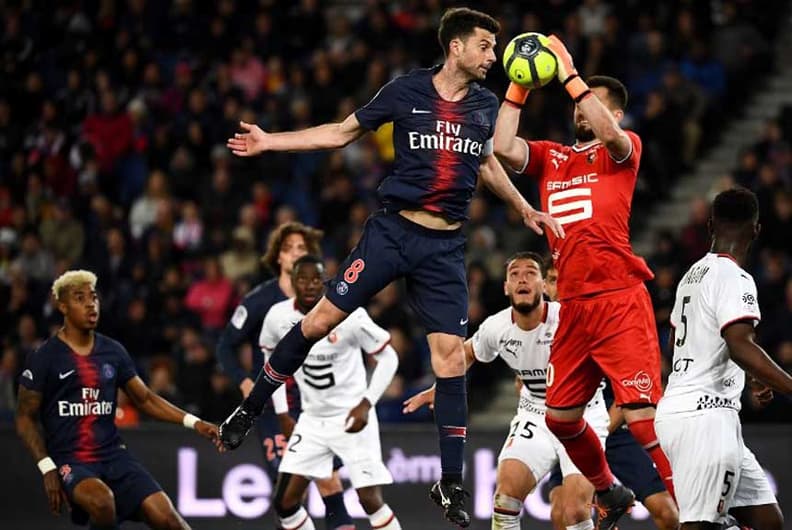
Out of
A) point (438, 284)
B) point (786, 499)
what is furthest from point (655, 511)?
point (786, 499)

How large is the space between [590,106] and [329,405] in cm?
342

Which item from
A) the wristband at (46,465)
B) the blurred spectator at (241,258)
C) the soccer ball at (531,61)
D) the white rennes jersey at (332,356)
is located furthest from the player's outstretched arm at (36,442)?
the blurred spectator at (241,258)

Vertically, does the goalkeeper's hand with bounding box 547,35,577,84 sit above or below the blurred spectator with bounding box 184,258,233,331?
above

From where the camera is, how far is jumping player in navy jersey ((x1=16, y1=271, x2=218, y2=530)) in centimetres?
934

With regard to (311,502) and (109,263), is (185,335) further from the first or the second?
(311,502)

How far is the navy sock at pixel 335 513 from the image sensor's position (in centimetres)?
1046

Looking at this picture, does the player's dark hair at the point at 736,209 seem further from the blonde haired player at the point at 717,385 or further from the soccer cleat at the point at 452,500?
the soccer cleat at the point at 452,500

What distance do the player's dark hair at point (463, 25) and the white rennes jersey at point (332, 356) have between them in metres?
2.93

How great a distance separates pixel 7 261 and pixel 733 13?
897cm

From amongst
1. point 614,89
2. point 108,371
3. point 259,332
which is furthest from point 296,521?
point 614,89

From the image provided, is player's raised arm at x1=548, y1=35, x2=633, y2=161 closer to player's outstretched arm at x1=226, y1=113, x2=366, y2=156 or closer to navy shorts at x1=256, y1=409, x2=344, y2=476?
player's outstretched arm at x1=226, y1=113, x2=366, y2=156

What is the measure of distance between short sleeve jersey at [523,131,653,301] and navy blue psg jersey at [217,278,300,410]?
117 inches

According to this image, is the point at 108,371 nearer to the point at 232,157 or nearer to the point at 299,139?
the point at 299,139

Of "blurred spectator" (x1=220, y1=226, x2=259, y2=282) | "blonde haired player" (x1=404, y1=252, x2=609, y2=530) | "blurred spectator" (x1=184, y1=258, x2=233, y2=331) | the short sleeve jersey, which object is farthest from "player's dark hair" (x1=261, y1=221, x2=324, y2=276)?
"blurred spectator" (x1=220, y1=226, x2=259, y2=282)
